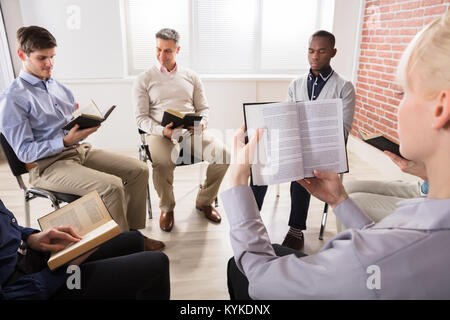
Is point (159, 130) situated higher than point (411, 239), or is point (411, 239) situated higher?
point (411, 239)

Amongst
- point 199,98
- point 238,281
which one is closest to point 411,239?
point 238,281

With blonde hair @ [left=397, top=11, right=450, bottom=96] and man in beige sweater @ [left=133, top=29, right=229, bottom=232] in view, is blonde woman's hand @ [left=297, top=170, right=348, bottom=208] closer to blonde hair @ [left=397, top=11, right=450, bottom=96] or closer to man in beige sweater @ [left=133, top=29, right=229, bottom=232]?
blonde hair @ [left=397, top=11, right=450, bottom=96]

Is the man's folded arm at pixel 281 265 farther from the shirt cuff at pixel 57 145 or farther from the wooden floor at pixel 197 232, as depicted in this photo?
the shirt cuff at pixel 57 145

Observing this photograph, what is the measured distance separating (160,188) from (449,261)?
2.02 m

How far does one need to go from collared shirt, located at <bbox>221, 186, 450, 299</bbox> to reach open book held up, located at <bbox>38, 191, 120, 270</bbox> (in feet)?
2.19

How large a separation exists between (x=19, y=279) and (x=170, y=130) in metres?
1.45

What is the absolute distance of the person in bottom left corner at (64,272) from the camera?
99 centimetres

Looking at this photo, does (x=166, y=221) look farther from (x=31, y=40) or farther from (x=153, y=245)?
(x=31, y=40)

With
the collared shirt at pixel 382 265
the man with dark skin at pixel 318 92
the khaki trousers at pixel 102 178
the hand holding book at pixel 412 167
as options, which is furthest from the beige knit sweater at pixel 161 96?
the collared shirt at pixel 382 265

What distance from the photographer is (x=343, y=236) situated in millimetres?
604

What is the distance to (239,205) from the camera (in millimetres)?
774

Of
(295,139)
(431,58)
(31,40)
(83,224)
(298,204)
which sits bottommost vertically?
(298,204)

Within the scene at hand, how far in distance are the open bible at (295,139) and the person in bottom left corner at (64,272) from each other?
0.54 meters
